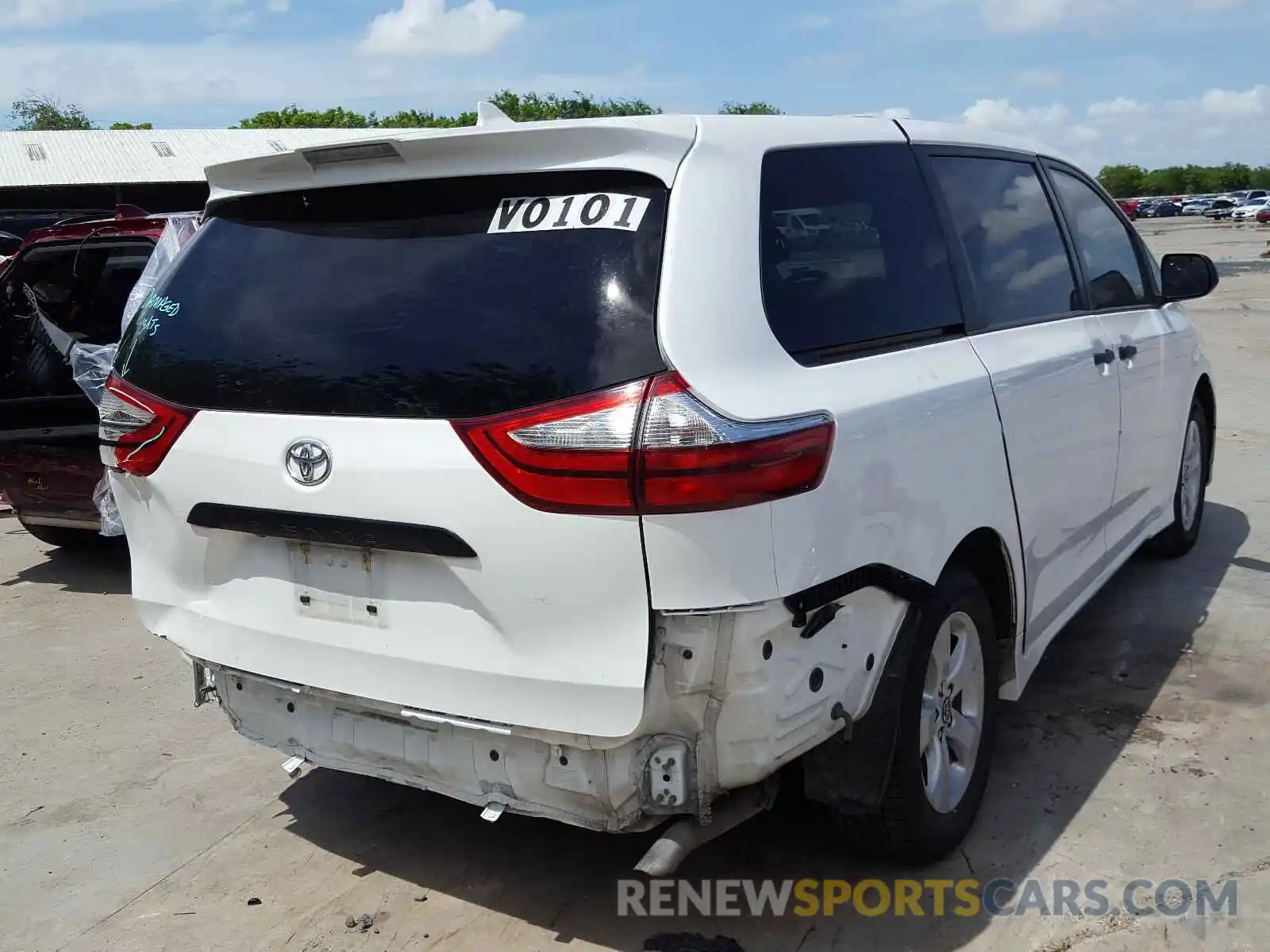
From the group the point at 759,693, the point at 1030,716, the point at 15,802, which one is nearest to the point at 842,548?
the point at 759,693

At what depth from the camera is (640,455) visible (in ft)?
7.66

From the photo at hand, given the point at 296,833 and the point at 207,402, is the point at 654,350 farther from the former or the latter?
the point at 296,833

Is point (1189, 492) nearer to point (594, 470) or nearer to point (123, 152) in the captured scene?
point (594, 470)

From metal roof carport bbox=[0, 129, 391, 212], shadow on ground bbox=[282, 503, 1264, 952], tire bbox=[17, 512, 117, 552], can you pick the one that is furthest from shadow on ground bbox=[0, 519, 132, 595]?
metal roof carport bbox=[0, 129, 391, 212]

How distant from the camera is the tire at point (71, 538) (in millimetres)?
6973

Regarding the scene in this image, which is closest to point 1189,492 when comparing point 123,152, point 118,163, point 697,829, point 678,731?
point 697,829

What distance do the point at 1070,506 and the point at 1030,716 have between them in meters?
0.83

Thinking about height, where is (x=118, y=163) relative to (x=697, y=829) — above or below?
above

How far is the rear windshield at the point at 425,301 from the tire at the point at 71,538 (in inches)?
175

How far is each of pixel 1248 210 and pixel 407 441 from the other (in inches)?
2828

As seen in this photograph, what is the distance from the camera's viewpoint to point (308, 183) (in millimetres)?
2980

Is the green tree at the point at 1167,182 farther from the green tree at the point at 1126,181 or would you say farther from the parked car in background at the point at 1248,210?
the parked car in background at the point at 1248,210

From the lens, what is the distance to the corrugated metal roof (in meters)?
35.7

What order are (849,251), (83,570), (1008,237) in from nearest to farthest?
1. (849,251)
2. (1008,237)
3. (83,570)
